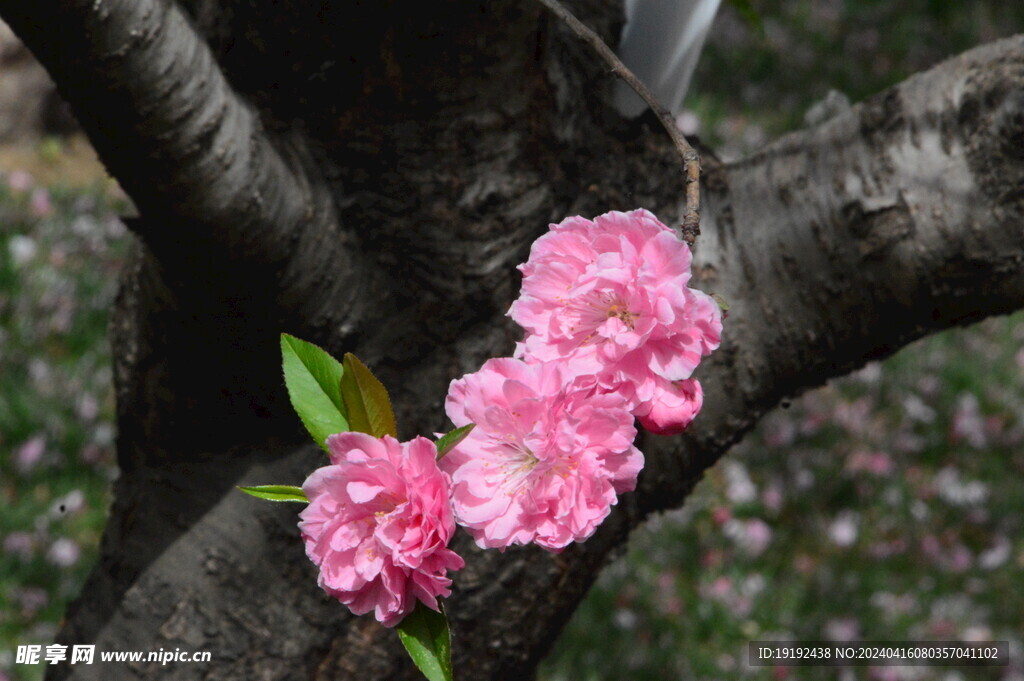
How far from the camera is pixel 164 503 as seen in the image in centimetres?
106

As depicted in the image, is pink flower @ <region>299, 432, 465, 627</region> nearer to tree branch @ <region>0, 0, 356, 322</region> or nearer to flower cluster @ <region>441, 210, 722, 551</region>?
flower cluster @ <region>441, 210, 722, 551</region>

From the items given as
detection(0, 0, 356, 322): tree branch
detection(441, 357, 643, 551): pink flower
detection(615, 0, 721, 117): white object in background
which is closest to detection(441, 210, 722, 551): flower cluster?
detection(441, 357, 643, 551): pink flower

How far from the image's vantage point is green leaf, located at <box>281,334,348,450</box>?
63 cm

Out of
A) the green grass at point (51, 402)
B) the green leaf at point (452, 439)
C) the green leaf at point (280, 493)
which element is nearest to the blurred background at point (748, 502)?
the green grass at point (51, 402)

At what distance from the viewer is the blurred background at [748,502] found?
2.29 metres

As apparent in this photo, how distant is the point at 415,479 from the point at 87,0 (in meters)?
0.47

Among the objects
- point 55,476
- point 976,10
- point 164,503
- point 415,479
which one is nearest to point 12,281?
point 55,476

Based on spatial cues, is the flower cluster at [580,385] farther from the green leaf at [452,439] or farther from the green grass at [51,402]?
the green grass at [51,402]

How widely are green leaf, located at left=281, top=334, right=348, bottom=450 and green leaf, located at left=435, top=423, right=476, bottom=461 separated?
102 mm

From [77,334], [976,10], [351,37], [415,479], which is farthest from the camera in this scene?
[976,10]

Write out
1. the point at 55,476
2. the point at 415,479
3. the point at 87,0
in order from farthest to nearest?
1. the point at 55,476
2. the point at 87,0
3. the point at 415,479

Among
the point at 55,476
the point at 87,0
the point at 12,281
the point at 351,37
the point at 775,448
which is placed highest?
the point at 87,0

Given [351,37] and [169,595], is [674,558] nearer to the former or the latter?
[169,595]

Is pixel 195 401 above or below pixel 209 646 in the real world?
above
